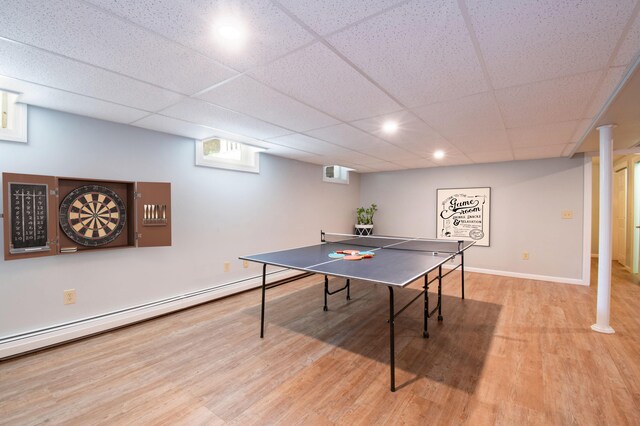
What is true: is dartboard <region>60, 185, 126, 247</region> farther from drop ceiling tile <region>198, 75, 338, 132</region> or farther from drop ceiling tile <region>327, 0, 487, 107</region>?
drop ceiling tile <region>327, 0, 487, 107</region>

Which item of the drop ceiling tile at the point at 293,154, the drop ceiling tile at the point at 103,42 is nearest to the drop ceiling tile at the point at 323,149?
the drop ceiling tile at the point at 293,154

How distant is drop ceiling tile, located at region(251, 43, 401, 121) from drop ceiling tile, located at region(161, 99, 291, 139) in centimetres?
76

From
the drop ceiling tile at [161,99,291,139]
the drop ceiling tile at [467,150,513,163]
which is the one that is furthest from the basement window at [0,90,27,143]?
the drop ceiling tile at [467,150,513,163]

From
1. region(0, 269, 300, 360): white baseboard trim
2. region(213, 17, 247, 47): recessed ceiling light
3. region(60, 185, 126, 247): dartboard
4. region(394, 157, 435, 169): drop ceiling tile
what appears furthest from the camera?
region(394, 157, 435, 169): drop ceiling tile

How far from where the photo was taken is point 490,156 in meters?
4.65

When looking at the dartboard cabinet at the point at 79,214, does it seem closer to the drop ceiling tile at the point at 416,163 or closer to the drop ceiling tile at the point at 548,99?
the drop ceiling tile at the point at 548,99

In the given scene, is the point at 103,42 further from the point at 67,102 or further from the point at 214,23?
the point at 67,102

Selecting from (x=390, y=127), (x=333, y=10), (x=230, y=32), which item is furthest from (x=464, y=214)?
(x=230, y=32)

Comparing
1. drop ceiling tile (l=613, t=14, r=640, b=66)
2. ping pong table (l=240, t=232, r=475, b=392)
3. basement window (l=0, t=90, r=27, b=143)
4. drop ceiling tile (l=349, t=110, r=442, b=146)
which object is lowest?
ping pong table (l=240, t=232, r=475, b=392)

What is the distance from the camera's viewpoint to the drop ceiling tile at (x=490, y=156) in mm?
4320

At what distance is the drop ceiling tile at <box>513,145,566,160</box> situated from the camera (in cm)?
397

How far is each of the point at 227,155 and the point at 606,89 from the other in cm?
408

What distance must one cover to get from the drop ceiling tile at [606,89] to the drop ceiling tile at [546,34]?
0.17m

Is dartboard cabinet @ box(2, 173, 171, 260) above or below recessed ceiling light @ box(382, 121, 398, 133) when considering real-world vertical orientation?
below
